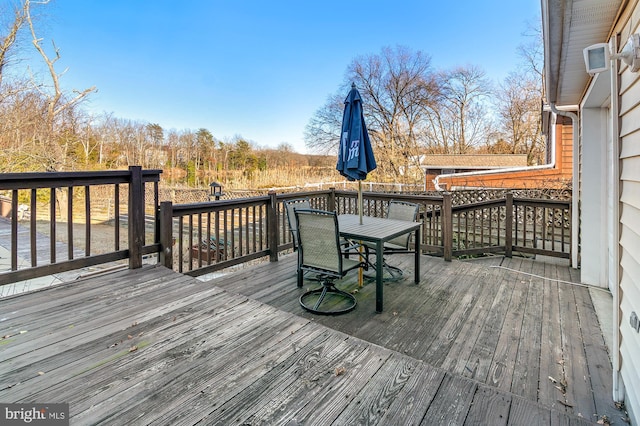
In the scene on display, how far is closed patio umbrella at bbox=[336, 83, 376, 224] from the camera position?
3443 millimetres

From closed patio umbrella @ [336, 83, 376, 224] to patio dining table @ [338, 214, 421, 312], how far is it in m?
0.53

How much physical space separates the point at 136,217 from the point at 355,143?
7.50ft

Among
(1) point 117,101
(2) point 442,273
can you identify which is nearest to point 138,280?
(2) point 442,273

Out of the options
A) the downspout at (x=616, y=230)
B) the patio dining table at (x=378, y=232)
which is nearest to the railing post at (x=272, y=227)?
the patio dining table at (x=378, y=232)

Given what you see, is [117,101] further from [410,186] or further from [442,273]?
[442,273]

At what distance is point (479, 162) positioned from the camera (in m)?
17.1

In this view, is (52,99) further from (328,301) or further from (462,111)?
(462,111)

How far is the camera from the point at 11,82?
388 inches

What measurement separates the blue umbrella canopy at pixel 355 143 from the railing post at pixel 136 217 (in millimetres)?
2042

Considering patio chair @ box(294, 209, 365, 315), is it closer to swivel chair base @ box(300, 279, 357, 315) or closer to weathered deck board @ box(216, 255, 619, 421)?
swivel chair base @ box(300, 279, 357, 315)

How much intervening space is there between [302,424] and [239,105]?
2717 cm

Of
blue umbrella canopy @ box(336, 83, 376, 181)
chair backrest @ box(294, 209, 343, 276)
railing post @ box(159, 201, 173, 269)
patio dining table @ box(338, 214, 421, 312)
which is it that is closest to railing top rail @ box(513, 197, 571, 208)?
patio dining table @ box(338, 214, 421, 312)

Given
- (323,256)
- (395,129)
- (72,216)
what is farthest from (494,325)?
(395,129)

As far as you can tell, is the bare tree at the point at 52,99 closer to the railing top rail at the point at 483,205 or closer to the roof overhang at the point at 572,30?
the railing top rail at the point at 483,205
